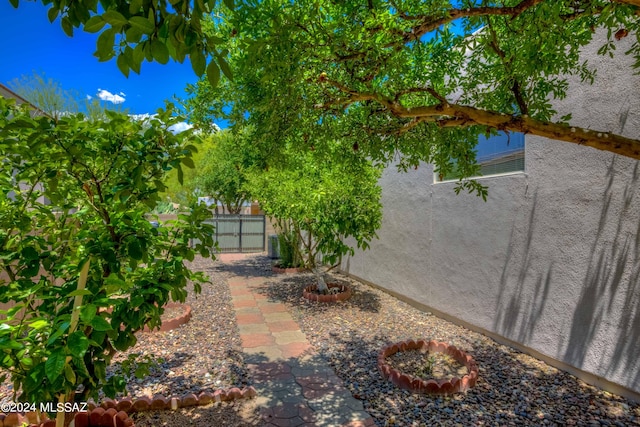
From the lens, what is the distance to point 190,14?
1.22 meters

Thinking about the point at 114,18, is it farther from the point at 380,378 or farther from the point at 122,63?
the point at 380,378

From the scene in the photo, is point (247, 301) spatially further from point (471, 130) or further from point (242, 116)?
point (471, 130)

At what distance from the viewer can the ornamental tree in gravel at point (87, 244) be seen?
154 cm

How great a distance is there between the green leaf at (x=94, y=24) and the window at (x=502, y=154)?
4169 mm

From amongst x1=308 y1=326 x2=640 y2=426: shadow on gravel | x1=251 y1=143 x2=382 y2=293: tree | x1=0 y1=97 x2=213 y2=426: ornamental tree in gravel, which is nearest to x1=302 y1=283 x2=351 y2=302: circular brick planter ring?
x1=251 y1=143 x2=382 y2=293: tree

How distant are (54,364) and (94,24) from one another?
1312 millimetres

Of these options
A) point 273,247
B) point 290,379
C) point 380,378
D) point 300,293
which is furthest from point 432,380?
point 273,247

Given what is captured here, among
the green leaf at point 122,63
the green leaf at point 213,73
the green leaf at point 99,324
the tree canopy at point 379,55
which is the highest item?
the tree canopy at point 379,55

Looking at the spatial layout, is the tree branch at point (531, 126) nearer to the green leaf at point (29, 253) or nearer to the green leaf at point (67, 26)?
the green leaf at point (67, 26)

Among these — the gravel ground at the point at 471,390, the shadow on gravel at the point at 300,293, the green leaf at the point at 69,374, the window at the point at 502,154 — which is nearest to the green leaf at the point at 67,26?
the green leaf at the point at 69,374

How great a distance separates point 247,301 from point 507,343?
15.5 ft

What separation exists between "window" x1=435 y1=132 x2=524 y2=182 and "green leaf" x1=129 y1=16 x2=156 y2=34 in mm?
4074

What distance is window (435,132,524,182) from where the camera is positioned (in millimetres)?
4641

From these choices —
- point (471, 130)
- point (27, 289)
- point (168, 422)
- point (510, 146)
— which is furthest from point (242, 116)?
point (510, 146)
